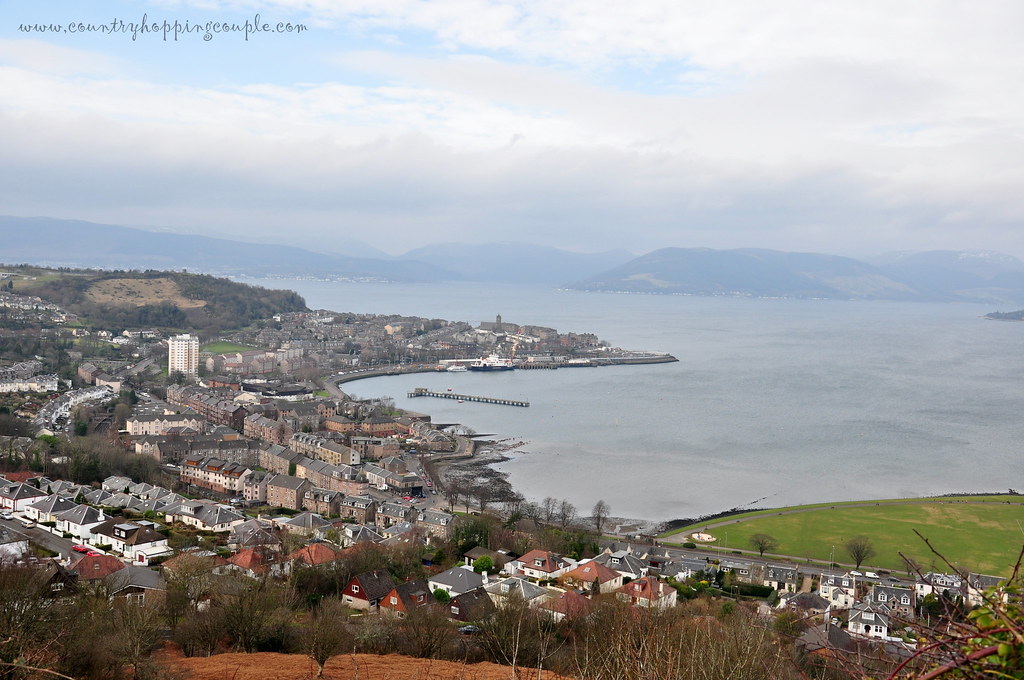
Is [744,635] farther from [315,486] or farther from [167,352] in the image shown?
[167,352]

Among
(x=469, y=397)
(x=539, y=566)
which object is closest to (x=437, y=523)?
(x=539, y=566)

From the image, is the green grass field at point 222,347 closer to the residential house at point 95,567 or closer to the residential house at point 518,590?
the residential house at point 95,567

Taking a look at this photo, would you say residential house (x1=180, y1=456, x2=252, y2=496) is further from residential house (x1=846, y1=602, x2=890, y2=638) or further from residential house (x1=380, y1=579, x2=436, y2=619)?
residential house (x1=846, y1=602, x2=890, y2=638)

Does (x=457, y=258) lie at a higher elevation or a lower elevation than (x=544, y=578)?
higher

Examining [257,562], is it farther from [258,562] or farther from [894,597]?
[894,597]

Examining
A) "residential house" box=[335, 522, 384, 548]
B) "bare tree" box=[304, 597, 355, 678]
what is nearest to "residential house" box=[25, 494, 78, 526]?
"residential house" box=[335, 522, 384, 548]

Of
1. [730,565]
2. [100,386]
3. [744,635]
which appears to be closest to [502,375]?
[100,386]
